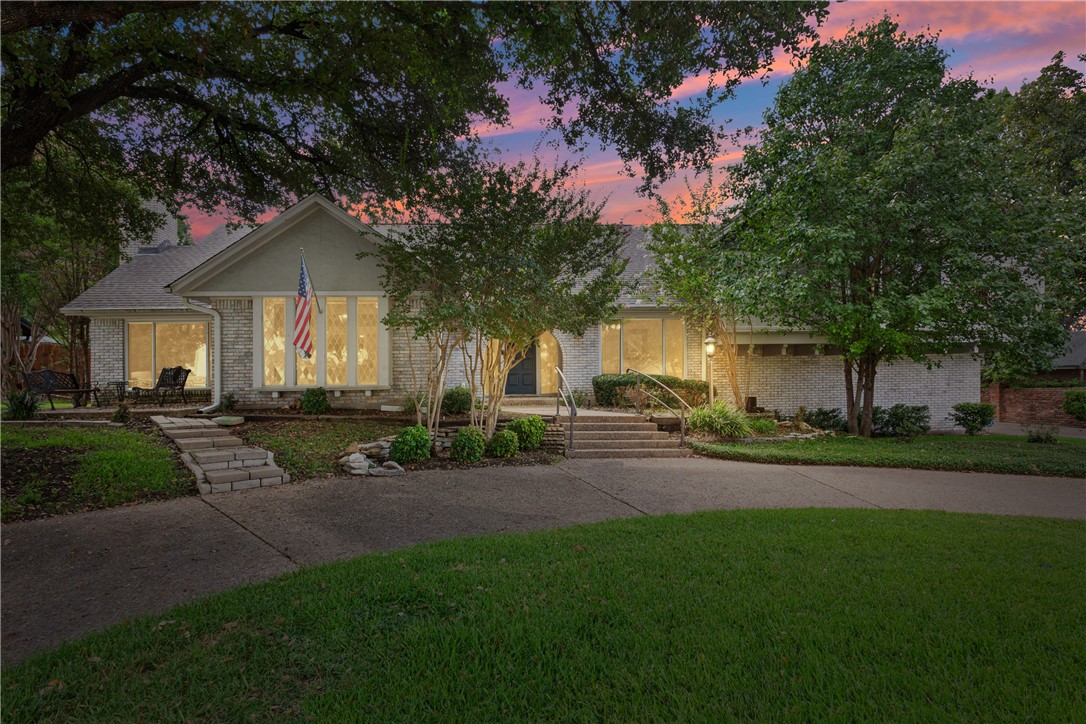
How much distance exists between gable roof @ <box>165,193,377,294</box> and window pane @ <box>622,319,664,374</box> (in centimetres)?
810

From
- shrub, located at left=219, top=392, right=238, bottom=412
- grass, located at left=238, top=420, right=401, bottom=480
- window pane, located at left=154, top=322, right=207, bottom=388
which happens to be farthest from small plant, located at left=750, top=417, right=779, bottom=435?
window pane, located at left=154, top=322, right=207, bottom=388

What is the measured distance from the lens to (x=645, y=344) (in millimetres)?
→ 15953

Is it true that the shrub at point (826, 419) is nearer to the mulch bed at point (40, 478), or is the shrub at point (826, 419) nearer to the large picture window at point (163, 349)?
the mulch bed at point (40, 478)

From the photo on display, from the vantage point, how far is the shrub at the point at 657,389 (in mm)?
14094

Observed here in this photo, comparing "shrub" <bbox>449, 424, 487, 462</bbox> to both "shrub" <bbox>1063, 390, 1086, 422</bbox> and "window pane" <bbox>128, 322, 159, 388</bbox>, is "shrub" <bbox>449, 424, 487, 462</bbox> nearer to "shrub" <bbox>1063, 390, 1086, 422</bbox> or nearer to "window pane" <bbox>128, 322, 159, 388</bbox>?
"window pane" <bbox>128, 322, 159, 388</bbox>

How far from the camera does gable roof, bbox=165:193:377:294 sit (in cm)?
1148

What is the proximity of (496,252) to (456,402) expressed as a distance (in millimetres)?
4361

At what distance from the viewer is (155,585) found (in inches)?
162

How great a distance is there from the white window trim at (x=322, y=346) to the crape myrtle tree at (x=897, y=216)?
8515mm

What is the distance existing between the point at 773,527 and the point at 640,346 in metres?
10.7

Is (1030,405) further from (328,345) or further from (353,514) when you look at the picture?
(353,514)

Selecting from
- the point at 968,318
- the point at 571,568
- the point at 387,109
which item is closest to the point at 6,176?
the point at 387,109

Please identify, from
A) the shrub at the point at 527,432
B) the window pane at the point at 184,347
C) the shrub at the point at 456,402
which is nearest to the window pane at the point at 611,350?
the shrub at the point at 456,402

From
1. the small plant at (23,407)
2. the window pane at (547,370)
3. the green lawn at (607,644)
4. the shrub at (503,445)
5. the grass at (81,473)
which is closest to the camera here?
the green lawn at (607,644)
